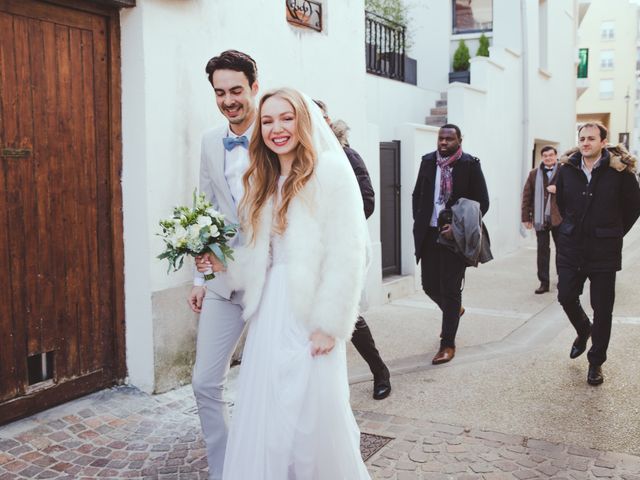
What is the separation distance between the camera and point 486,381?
5195 millimetres

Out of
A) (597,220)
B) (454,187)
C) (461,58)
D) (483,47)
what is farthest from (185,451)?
(483,47)

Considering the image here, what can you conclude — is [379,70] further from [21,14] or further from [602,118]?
[602,118]

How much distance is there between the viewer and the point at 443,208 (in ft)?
18.9

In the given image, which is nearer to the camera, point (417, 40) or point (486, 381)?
point (486, 381)

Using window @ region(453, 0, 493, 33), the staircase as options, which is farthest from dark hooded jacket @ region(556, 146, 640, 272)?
window @ region(453, 0, 493, 33)

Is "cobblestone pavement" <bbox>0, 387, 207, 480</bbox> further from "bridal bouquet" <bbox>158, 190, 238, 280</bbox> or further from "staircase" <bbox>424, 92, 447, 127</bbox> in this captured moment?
"staircase" <bbox>424, 92, 447, 127</bbox>

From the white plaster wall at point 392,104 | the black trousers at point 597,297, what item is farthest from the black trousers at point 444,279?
the white plaster wall at point 392,104

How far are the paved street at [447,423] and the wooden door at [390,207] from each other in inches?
101

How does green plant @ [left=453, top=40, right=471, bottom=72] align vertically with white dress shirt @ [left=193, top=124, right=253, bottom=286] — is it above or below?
above

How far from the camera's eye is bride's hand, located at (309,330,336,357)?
283 cm

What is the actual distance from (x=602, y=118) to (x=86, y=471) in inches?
2253

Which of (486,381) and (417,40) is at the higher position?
(417,40)

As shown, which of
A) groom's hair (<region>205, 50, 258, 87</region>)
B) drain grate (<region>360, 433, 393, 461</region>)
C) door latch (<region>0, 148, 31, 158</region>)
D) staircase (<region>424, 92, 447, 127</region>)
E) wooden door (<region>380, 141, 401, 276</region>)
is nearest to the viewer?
groom's hair (<region>205, 50, 258, 87</region>)

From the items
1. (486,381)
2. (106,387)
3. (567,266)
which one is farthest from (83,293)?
(567,266)
